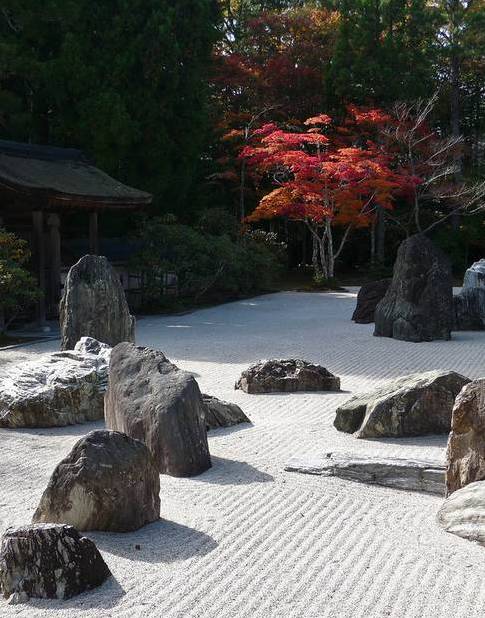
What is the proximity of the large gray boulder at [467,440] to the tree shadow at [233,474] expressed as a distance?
4.10 feet

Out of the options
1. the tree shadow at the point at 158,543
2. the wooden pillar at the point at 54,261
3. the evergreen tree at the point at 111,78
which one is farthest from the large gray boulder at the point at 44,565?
the evergreen tree at the point at 111,78

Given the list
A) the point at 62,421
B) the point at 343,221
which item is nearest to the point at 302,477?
the point at 62,421

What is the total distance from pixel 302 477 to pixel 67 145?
16479 mm

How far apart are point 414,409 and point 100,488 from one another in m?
3.18

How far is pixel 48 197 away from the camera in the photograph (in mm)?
14242

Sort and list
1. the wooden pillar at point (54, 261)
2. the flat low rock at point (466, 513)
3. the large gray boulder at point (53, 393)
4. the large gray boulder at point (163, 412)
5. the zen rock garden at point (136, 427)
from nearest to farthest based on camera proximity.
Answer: the zen rock garden at point (136, 427)
the flat low rock at point (466, 513)
the large gray boulder at point (163, 412)
the large gray boulder at point (53, 393)
the wooden pillar at point (54, 261)

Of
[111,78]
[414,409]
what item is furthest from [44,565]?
[111,78]

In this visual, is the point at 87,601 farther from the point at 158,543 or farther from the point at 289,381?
the point at 289,381

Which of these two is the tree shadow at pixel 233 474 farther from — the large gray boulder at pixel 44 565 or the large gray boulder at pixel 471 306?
the large gray boulder at pixel 471 306

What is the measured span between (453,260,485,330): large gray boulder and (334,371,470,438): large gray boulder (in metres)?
7.48

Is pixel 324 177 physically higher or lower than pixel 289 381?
higher

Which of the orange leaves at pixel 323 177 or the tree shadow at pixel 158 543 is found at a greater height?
the orange leaves at pixel 323 177

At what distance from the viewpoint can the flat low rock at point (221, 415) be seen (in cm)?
704

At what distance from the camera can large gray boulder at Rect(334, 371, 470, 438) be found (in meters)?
6.55
